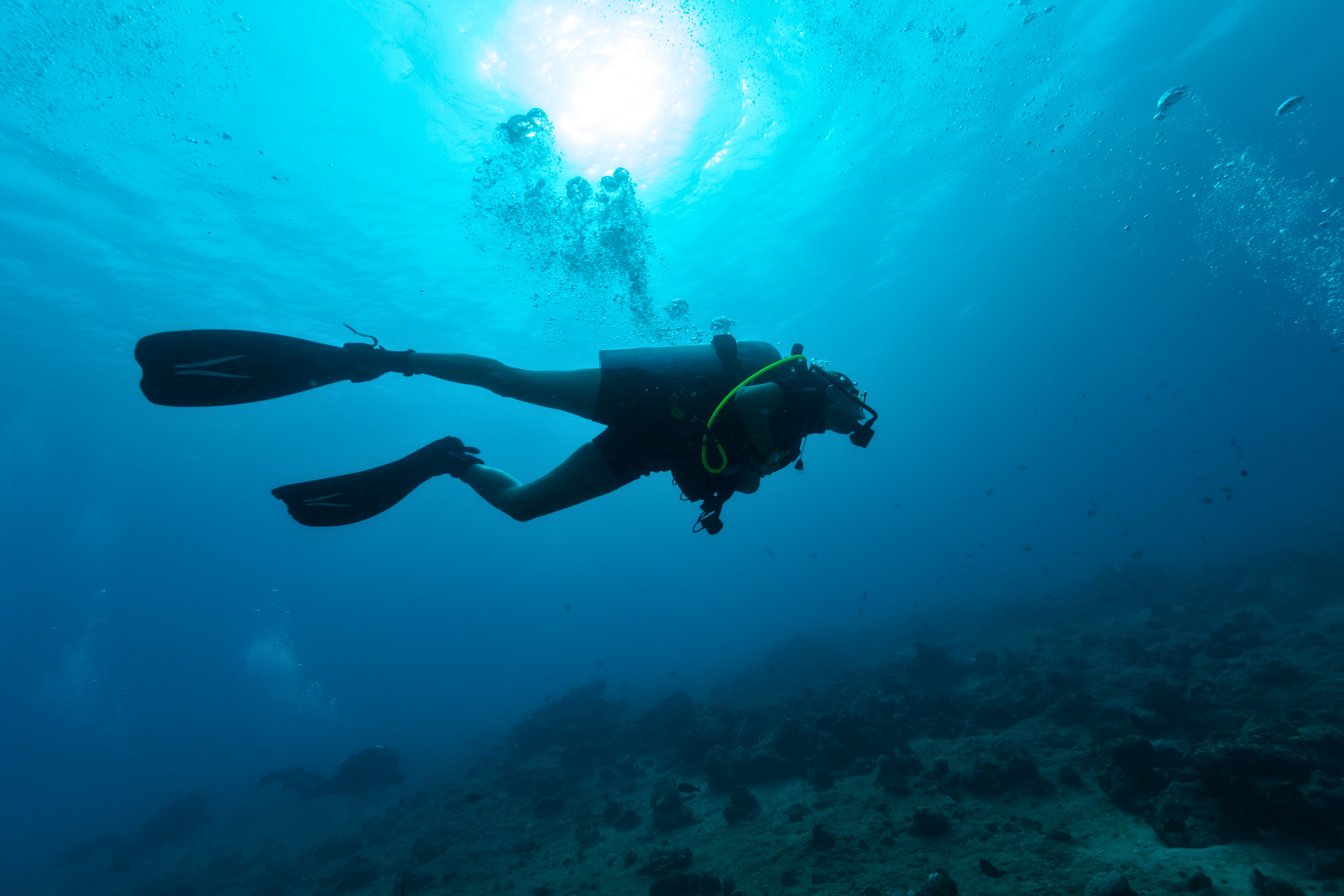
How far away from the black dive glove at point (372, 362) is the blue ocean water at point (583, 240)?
12.1m

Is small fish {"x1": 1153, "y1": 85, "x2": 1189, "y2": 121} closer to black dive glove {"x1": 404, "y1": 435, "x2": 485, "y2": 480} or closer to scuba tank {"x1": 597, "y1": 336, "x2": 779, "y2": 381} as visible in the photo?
scuba tank {"x1": 597, "y1": 336, "x2": 779, "y2": 381}

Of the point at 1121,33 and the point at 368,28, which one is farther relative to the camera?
the point at 1121,33

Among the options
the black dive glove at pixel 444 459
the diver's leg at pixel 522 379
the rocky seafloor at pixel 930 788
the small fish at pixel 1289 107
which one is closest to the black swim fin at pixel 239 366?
the diver's leg at pixel 522 379

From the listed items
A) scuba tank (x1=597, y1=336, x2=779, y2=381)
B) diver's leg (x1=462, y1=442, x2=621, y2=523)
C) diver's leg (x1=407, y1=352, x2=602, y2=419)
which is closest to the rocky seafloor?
diver's leg (x1=462, y1=442, x2=621, y2=523)

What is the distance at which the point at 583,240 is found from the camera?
1811cm

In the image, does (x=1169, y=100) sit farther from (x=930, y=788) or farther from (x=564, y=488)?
(x=564, y=488)

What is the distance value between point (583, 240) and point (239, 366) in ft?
51.5

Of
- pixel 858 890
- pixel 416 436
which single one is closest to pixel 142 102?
pixel 858 890

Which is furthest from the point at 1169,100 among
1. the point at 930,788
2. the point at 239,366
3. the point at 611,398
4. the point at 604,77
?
the point at 239,366

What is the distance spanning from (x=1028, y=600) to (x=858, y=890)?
26.1m

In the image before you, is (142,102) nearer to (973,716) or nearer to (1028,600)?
(973,716)

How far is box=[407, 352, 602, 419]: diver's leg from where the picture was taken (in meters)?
3.85

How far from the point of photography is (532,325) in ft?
79.3

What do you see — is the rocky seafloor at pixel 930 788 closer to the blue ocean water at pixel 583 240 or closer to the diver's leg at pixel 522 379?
the diver's leg at pixel 522 379
